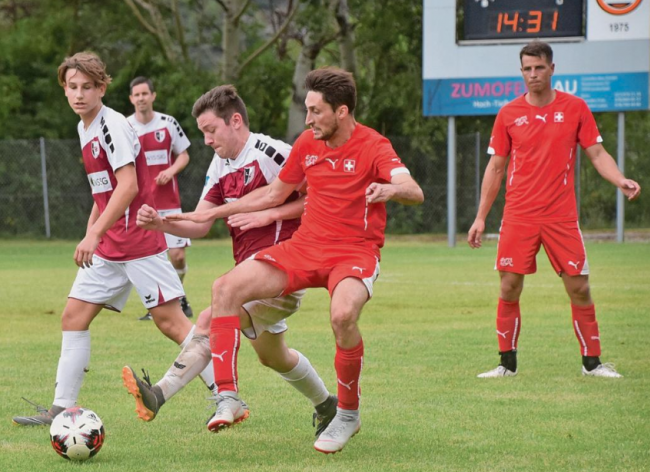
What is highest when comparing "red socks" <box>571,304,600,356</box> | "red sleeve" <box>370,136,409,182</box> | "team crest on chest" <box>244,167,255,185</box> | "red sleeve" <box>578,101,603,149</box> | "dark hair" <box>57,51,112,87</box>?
"dark hair" <box>57,51,112,87</box>

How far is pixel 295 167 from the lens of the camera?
5.66 metres

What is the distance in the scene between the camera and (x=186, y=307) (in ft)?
36.8

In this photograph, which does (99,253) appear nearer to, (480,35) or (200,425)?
(200,425)

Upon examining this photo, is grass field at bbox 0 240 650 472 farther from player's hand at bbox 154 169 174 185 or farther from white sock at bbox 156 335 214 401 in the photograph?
player's hand at bbox 154 169 174 185

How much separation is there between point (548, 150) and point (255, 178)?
2.62 meters

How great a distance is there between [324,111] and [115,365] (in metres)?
3.63

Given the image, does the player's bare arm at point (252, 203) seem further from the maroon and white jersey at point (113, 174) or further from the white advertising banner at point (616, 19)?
the white advertising banner at point (616, 19)

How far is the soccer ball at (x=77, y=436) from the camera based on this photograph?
5182mm

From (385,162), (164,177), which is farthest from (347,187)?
(164,177)

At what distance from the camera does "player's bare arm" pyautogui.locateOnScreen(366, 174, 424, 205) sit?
5.01m

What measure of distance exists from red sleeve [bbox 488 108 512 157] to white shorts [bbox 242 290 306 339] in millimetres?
2741

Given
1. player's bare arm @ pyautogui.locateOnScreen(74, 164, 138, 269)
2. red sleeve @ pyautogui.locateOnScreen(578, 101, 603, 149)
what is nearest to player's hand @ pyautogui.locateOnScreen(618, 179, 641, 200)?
red sleeve @ pyautogui.locateOnScreen(578, 101, 603, 149)

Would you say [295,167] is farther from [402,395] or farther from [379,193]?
[402,395]

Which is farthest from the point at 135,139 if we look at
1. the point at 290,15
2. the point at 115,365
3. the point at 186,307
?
the point at 290,15
